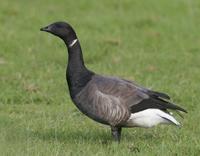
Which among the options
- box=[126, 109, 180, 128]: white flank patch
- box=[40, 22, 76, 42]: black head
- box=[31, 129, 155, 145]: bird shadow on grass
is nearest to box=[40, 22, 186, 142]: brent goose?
box=[126, 109, 180, 128]: white flank patch

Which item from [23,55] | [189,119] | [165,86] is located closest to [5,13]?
[23,55]

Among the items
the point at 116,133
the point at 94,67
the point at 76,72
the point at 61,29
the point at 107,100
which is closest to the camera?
the point at 107,100

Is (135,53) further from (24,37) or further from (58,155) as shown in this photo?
(58,155)

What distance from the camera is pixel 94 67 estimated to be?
12344 mm

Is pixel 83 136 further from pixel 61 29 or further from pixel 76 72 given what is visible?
pixel 61 29

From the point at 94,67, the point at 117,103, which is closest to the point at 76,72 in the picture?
the point at 117,103

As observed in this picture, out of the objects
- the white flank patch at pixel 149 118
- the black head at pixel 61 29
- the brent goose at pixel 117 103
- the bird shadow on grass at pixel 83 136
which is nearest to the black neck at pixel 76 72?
the brent goose at pixel 117 103

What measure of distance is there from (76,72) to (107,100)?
22.0 inches

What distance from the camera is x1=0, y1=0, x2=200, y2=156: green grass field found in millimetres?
7770

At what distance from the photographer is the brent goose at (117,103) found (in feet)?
25.3

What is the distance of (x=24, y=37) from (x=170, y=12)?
395 centimetres

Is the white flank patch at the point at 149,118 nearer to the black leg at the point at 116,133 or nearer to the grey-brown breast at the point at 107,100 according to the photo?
the grey-brown breast at the point at 107,100

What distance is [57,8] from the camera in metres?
16.5

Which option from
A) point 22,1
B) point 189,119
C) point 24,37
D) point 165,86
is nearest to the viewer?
point 189,119
